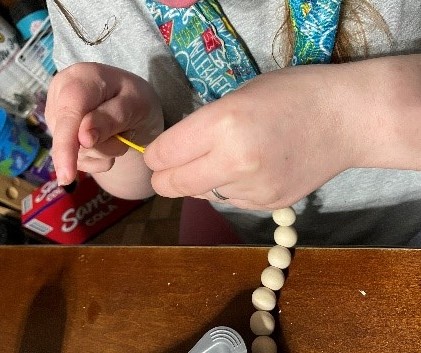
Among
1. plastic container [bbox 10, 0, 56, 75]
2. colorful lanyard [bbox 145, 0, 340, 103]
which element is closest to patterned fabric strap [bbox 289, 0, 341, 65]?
colorful lanyard [bbox 145, 0, 340, 103]

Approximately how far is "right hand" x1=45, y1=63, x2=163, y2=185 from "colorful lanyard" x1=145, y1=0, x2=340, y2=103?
0.06m

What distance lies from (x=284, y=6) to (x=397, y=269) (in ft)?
0.87

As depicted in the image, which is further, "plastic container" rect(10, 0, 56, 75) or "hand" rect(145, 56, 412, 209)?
"plastic container" rect(10, 0, 56, 75)

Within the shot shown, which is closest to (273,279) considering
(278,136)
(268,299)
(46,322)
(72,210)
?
(268,299)

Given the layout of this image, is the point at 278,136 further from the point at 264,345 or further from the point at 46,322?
the point at 46,322

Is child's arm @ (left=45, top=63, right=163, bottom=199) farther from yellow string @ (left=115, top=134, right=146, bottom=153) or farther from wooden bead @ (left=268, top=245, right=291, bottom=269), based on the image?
wooden bead @ (left=268, top=245, right=291, bottom=269)

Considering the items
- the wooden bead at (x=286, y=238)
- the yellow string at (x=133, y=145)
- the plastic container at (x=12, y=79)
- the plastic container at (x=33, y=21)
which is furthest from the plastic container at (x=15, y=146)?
the wooden bead at (x=286, y=238)

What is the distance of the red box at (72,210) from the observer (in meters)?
1.09

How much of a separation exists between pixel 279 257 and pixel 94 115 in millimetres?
205

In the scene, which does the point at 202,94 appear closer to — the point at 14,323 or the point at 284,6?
the point at 284,6

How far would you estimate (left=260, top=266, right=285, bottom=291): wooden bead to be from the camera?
444mm

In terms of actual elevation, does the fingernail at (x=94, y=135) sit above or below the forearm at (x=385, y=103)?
above

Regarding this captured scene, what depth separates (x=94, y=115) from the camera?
0.45 m

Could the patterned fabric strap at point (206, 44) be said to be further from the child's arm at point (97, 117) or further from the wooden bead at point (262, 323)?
the wooden bead at point (262, 323)
